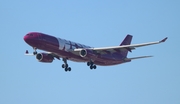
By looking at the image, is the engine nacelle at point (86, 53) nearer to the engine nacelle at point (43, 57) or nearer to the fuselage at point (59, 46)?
the fuselage at point (59, 46)

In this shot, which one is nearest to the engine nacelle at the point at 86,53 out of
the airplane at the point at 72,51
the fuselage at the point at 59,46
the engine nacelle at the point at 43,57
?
the airplane at the point at 72,51

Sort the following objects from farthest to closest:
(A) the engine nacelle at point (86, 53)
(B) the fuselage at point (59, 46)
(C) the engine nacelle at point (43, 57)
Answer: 1. (C) the engine nacelle at point (43, 57)
2. (A) the engine nacelle at point (86, 53)
3. (B) the fuselage at point (59, 46)

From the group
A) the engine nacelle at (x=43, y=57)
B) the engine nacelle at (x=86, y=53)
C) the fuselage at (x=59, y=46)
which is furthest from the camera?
the engine nacelle at (x=43, y=57)

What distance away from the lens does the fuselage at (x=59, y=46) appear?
71.7 meters

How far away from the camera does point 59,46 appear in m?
73.6

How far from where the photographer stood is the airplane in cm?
7206

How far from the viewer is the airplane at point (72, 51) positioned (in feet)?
236

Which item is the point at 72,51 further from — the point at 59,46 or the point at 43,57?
the point at 43,57

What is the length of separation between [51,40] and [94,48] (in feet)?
27.8

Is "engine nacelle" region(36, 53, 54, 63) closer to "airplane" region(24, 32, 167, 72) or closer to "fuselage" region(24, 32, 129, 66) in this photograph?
"airplane" region(24, 32, 167, 72)

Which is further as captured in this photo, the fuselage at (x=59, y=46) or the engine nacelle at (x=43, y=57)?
the engine nacelle at (x=43, y=57)

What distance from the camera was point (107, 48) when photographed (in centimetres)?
7675

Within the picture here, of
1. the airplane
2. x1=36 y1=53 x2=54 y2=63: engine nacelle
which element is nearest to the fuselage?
the airplane

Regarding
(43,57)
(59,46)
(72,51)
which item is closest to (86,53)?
(72,51)
